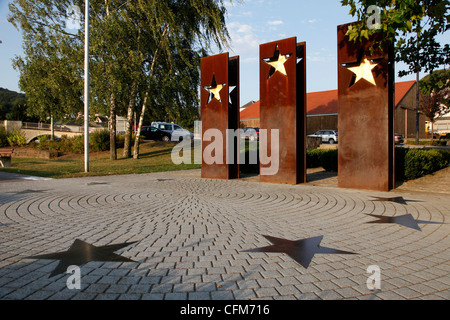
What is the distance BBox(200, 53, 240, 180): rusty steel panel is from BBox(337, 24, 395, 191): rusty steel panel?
4.20m

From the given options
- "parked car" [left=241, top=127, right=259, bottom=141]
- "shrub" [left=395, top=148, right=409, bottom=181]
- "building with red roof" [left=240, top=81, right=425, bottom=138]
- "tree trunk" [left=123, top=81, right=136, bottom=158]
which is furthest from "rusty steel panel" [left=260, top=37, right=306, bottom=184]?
"building with red roof" [left=240, top=81, right=425, bottom=138]

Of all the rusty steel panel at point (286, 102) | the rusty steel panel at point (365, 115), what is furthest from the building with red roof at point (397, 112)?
the rusty steel panel at point (365, 115)

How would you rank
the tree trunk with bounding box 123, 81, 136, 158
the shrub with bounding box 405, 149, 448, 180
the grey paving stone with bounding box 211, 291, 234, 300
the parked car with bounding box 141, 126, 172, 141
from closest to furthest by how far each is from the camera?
the grey paving stone with bounding box 211, 291, 234, 300
the shrub with bounding box 405, 149, 448, 180
the tree trunk with bounding box 123, 81, 136, 158
the parked car with bounding box 141, 126, 172, 141

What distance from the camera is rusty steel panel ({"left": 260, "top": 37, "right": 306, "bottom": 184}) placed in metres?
10.5

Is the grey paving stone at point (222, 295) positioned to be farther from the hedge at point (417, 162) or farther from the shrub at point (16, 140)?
the shrub at point (16, 140)

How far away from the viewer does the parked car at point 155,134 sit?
97.9 ft

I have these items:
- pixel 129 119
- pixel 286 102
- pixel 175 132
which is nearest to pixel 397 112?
pixel 175 132

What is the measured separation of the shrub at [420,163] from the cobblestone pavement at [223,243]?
194cm

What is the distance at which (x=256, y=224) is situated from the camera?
5.35 meters

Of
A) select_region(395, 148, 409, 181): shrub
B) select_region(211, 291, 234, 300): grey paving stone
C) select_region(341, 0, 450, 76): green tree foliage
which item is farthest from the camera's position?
select_region(395, 148, 409, 181): shrub

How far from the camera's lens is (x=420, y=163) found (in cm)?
1002

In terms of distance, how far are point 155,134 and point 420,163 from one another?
24376 millimetres

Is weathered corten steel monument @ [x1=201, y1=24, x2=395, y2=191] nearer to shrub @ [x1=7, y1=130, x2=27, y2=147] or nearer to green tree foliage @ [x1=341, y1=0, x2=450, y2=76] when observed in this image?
green tree foliage @ [x1=341, y1=0, x2=450, y2=76]

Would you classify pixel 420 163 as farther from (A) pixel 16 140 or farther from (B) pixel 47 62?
(A) pixel 16 140
